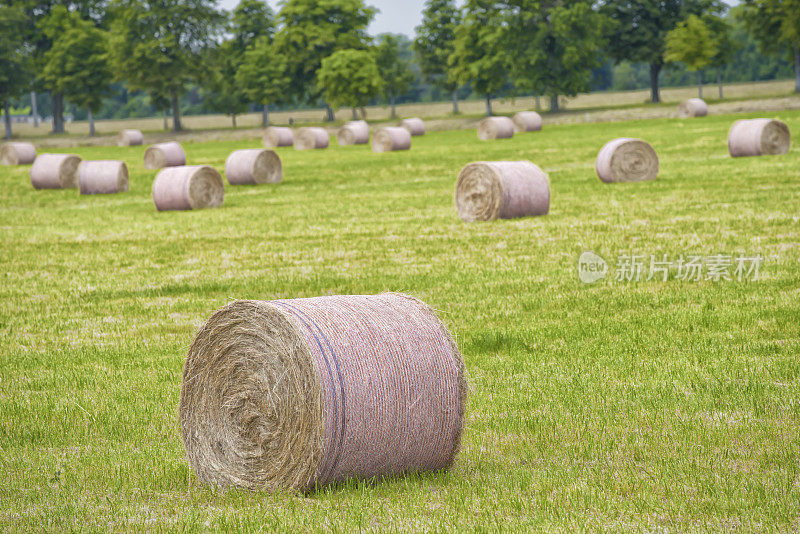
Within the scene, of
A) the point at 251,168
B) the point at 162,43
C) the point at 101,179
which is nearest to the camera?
the point at 101,179

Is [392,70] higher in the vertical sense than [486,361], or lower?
higher

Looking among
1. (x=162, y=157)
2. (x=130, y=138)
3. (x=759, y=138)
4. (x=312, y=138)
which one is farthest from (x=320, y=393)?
(x=130, y=138)

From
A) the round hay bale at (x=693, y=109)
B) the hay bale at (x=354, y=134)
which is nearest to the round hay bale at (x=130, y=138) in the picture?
the hay bale at (x=354, y=134)

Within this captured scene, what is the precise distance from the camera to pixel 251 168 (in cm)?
3634

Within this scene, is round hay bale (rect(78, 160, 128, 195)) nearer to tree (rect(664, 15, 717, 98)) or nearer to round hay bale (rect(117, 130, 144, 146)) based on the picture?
round hay bale (rect(117, 130, 144, 146))

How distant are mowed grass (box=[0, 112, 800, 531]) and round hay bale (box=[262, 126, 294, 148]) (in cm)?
4700

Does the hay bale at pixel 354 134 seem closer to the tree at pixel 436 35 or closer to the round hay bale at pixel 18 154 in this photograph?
the round hay bale at pixel 18 154

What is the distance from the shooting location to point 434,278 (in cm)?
1489

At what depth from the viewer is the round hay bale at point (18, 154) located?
59688 millimetres

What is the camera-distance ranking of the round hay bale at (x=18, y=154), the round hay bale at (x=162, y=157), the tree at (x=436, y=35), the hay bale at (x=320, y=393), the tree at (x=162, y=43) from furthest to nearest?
1. the tree at (x=436, y=35)
2. the tree at (x=162, y=43)
3. the round hay bale at (x=18, y=154)
4. the round hay bale at (x=162, y=157)
5. the hay bale at (x=320, y=393)

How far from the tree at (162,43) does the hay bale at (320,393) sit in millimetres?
99260

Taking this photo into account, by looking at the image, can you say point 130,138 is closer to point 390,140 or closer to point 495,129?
point 495,129

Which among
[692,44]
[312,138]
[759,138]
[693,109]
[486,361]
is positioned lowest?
[486,361]

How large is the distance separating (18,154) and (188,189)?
118 ft
